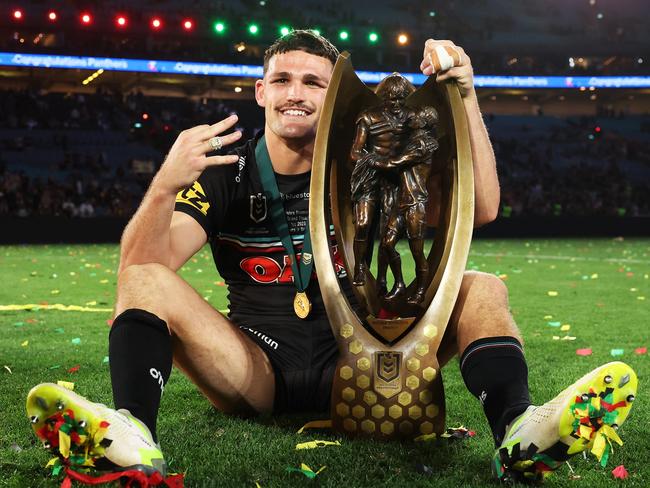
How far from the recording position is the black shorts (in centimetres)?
283

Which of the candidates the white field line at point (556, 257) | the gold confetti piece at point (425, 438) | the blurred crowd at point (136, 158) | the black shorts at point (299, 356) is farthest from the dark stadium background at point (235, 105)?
the gold confetti piece at point (425, 438)

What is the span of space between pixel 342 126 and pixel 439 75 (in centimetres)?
37

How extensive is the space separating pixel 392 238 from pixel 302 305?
429 mm

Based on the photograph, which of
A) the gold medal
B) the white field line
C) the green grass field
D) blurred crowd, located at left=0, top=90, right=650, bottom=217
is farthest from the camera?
blurred crowd, located at left=0, top=90, right=650, bottom=217

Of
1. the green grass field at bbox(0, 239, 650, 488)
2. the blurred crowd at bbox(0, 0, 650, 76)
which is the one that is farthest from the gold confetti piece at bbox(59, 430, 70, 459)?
the blurred crowd at bbox(0, 0, 650, 76)

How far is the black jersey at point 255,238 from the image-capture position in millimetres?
2906

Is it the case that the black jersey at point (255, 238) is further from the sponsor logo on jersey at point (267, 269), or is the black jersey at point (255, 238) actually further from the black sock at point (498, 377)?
the black sock at point (498, 377)

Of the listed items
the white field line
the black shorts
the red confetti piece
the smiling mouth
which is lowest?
the white field line

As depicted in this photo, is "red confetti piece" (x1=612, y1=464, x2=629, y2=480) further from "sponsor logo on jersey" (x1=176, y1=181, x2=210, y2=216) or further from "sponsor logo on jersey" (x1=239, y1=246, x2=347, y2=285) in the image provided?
"sponsor logo on jersey" (x1=176, y1=181, x2=210, y2=216)

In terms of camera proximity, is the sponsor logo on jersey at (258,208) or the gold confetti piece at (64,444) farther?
the sponsor logo on jersey at (258,208)

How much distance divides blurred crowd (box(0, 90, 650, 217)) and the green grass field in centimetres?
1253

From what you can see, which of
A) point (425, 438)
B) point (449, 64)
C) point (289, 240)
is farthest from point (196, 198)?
point (425, 438)

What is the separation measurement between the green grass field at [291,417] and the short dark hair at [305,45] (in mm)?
1361

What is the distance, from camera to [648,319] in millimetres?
6355
